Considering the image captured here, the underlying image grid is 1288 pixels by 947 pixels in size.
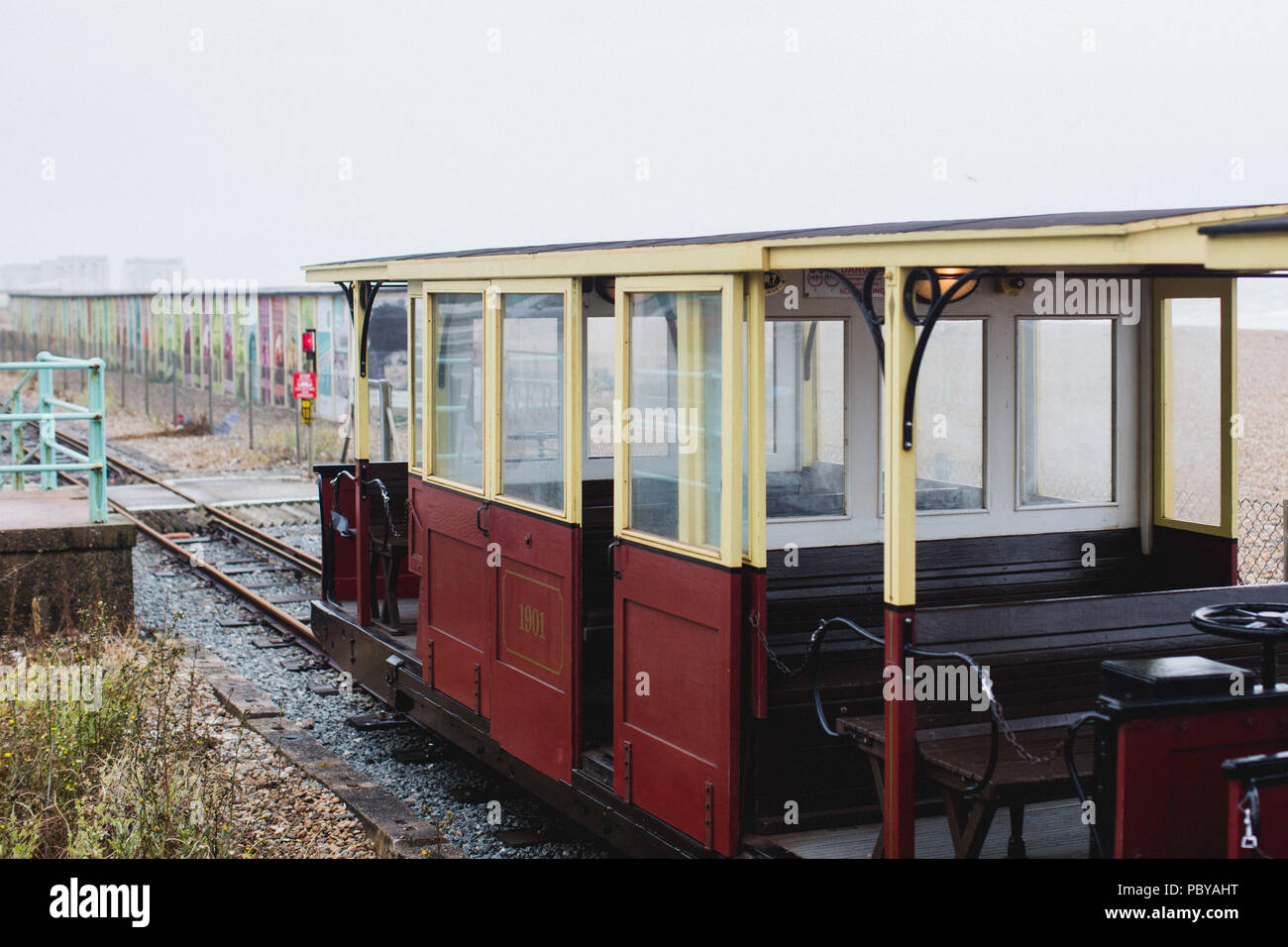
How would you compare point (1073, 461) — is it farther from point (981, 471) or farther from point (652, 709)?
point (652, 709)

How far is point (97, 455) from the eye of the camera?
10836 mm

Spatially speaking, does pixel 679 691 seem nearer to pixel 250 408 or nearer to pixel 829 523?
pixel 829 523

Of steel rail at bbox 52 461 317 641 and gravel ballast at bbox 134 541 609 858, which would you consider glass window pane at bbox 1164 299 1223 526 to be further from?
steel rail at bbox 52 461 317 641

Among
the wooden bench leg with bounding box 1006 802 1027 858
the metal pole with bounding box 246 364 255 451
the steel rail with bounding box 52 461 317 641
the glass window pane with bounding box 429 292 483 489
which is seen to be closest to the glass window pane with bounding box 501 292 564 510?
the glass window pane with bounding box 429 292 483 489

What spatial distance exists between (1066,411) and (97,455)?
7386mm

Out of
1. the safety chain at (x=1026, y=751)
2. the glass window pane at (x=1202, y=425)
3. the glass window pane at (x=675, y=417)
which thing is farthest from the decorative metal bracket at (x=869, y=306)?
the glass window pane at (x=1202, y=425)

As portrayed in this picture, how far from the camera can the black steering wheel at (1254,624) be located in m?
4.37

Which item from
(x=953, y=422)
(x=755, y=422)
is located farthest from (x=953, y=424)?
(x=755, y=422)

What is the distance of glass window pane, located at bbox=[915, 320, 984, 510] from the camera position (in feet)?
21.2

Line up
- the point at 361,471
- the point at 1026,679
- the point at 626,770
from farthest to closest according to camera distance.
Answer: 1. the point at 361,471
2. the point at 626,770
3. the point at 1026,679

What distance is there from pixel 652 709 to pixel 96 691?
360 centimetres

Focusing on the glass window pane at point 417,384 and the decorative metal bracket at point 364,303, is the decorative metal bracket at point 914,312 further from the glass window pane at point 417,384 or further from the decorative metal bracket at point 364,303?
the decorative metal bracket at point 364,303

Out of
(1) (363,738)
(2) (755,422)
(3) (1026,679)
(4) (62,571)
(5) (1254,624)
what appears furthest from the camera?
(4) (62,571)

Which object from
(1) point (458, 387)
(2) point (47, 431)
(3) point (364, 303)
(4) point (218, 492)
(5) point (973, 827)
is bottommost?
(5) point (973, 827)
